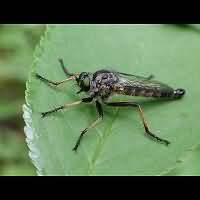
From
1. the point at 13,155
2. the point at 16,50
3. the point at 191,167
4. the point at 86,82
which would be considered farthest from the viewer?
the point at 16,50

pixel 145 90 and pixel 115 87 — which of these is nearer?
pixel 115 87

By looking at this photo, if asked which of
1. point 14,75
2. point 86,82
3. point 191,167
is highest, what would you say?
point 86,82

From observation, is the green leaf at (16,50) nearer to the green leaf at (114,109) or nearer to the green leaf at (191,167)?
the green leaf at (191,167)

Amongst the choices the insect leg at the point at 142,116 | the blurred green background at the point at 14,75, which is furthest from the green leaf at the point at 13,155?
the insect leg at the point at 142,116

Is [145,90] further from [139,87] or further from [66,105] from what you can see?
[66,105]

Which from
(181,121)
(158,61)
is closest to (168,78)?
(158,61)

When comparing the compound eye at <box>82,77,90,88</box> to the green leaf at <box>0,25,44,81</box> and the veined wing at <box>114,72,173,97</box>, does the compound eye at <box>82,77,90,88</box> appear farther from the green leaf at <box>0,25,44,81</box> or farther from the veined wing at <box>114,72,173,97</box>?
the green leaf at <box>0,25,44,81</box>

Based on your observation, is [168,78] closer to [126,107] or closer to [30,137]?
[126,107]

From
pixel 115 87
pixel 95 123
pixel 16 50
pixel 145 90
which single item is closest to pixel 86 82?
pixel 115 87
